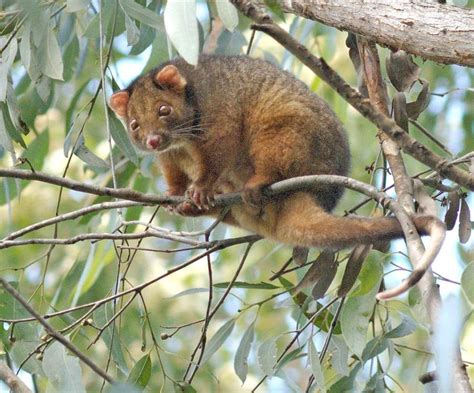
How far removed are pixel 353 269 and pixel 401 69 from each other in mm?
772

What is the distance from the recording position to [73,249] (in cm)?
945

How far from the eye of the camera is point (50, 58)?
12.8 feet

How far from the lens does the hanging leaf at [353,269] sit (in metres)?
3.48

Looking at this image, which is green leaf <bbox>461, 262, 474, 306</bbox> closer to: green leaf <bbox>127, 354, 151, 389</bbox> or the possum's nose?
green leaf <bbox>127, 354, 151, 389</bbox>

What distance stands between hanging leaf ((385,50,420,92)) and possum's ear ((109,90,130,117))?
1.47 m

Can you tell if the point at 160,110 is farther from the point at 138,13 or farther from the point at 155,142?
the point at 138,13

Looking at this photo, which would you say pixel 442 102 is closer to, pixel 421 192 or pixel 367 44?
pixel 367 44

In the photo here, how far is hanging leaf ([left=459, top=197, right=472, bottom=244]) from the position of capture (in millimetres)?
3492

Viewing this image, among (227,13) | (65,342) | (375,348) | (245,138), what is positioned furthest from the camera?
(245,138)

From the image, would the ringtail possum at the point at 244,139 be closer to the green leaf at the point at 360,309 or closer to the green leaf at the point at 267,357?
the green leaf at the point at 360,309

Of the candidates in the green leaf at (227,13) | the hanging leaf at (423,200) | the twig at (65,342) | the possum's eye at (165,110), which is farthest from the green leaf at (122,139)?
the twig at (65,342)

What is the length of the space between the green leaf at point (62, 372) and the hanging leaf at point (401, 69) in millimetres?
1578

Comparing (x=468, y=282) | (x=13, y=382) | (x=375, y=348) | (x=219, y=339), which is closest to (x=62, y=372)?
(x=13, y=382)

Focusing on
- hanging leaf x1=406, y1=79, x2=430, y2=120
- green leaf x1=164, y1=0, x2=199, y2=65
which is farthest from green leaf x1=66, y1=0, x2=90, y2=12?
hanging leaf x1=406, y1=79, x2=430, y2=120
